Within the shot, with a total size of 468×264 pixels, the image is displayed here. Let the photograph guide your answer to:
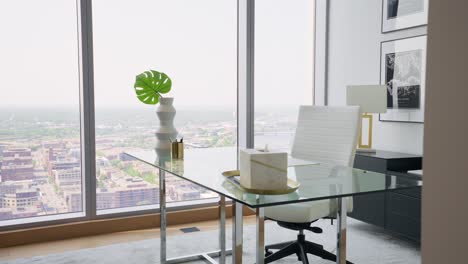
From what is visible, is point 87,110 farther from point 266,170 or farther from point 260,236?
point 266,170

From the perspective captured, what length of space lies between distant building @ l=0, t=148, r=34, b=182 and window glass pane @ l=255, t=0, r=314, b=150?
212 cm

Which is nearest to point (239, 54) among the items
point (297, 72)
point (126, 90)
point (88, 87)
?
point (297, 72)

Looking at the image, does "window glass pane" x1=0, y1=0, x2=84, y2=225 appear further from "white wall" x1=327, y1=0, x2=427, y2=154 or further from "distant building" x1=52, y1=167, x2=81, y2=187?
"white wall" x1=327, y1=0, x2=427, y2=154

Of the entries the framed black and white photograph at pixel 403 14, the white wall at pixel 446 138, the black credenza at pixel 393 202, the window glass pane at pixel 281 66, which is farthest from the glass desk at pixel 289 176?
the framed black and white photograph at pixel 403 14

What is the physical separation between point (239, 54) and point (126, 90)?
1.21 m

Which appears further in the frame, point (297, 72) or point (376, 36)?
point (297, 72)

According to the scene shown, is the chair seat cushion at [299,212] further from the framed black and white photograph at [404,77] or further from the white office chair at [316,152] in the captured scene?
the framed black and white photograph at [404,77]

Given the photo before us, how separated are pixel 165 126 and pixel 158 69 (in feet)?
4.38

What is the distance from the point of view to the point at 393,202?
132 inches

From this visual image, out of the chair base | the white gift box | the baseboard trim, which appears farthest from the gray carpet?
the white gift box

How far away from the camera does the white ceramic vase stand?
2.77 m

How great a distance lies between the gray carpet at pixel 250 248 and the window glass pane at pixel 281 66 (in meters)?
1.17

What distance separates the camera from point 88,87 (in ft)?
12.0

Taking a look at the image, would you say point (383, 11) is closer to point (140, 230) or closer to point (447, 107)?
point (140, 230)
